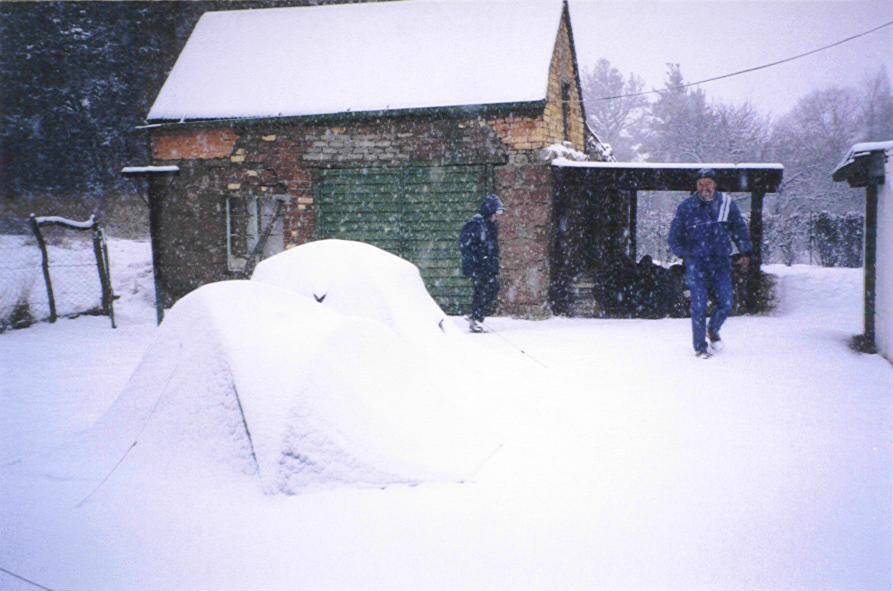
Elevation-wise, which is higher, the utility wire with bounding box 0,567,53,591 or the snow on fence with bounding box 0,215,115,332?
the snow on fence with bounding box 0,215,115,332

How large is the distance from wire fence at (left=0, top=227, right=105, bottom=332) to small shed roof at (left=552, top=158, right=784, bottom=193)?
27.1 ft

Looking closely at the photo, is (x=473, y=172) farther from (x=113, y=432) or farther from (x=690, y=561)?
(x=690, y=561)

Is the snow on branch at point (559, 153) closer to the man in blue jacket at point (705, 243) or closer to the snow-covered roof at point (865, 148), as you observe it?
the man in blue jacket at point (705, 243)

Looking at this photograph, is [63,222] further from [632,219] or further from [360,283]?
[632,219]

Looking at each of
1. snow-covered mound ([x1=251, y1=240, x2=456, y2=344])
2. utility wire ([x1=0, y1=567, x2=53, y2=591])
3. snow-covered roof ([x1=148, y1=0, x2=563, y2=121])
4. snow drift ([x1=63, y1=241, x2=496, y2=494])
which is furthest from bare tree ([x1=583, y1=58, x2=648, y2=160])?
utility wire ([x1=0, y1=567, x2=53, y2=591])

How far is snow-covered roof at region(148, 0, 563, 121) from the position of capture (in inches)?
462

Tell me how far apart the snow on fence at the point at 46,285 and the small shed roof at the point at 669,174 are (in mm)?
7609

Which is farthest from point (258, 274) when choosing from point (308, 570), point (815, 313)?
point (815, 313)

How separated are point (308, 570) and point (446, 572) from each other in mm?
555

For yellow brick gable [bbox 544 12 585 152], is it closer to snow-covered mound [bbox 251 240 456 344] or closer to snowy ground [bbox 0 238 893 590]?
snow-covered mound [bbox 251 240 456 344]

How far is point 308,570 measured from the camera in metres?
2.76

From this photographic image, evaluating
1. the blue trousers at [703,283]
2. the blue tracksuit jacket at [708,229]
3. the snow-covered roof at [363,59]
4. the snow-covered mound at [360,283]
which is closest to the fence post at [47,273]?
the snow-covered roof at [363,59]

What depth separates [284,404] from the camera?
346 cm

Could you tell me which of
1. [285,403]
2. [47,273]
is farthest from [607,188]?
[285,403]
